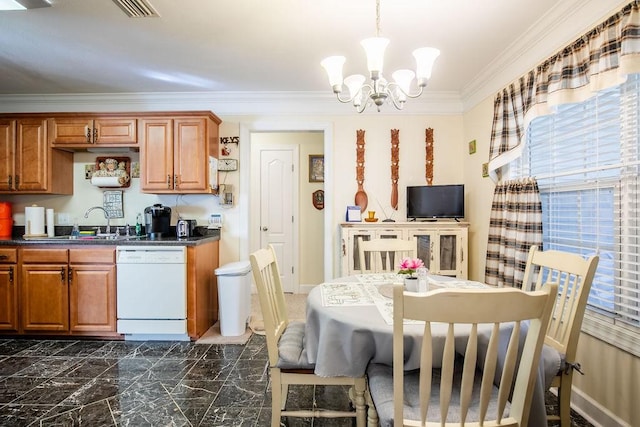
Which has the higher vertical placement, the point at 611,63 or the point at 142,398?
the point at 611,63

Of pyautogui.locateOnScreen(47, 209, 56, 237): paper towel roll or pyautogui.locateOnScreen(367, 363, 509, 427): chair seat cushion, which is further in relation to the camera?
pyautogui.locateOnScreen(47, 209, 56, 237): paper towel roll

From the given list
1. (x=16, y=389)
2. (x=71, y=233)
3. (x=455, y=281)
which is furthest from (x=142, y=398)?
(x=71, y=233)

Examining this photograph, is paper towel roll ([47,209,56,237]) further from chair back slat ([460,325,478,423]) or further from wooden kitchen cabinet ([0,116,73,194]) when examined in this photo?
chair back slat ([460,325,478,423])

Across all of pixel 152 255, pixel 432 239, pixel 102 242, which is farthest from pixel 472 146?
pixel 102 242

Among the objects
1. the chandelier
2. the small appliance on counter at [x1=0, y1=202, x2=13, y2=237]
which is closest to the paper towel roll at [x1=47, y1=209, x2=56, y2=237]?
the small appliance on counter at [x1=0, y1=202, x2=13, y2=237]

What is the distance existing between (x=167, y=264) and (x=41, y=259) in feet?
3.85

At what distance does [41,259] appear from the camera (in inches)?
122

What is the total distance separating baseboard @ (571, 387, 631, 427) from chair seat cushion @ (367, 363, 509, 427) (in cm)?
100

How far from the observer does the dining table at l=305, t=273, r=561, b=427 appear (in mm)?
1333

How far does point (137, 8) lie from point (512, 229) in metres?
2.90

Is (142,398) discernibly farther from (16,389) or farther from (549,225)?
(549,225)

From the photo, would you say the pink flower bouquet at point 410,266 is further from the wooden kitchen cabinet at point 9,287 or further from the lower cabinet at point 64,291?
the wooden kitchen cabinet at point 9,287

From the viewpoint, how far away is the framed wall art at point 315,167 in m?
4.83

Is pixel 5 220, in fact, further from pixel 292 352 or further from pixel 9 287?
pixel 292 352
